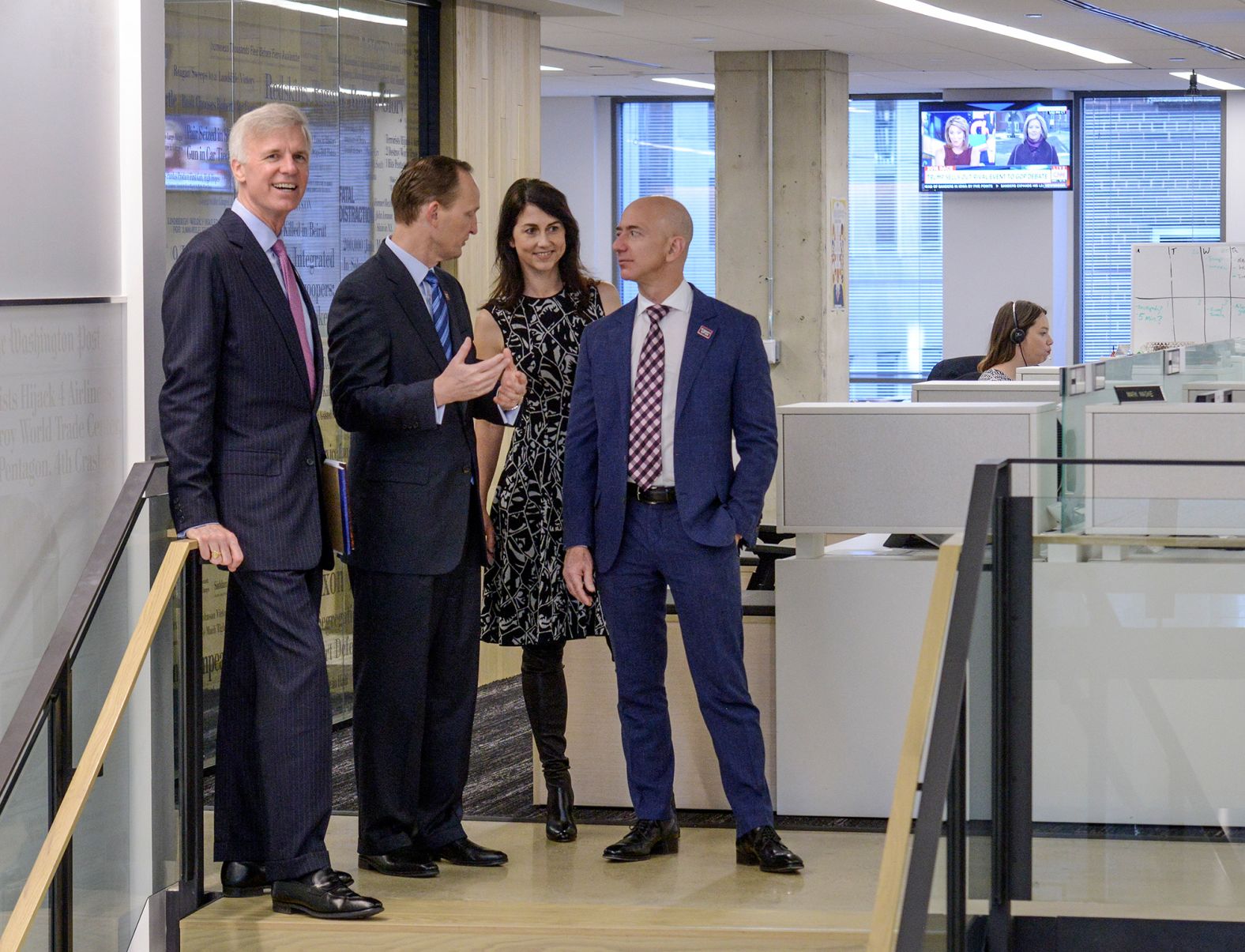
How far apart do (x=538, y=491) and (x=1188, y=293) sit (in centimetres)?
694

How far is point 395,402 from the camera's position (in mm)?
3777

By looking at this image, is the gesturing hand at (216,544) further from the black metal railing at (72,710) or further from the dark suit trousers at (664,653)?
the dark suit trousers at (664,653)

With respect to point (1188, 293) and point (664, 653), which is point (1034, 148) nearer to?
point (1188, 293)

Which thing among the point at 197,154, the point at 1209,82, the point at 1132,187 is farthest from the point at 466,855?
the point at 1132,187

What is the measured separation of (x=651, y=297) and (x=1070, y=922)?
66.8 inches

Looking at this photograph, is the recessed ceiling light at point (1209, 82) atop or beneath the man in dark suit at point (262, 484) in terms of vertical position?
atop

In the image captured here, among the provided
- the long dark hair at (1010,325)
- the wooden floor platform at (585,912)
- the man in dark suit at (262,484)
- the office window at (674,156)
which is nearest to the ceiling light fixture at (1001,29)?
the long dark hair at (1010,325)

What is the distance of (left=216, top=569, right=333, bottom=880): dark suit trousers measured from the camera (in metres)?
3.68

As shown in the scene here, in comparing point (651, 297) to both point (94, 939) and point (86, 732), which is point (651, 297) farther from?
point (94, 939)

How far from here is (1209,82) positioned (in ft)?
44.5

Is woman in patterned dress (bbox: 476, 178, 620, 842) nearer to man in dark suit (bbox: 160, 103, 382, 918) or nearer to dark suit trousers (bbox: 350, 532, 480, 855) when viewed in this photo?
dark suit trousers (bbox: 350, 532, 480, 855)

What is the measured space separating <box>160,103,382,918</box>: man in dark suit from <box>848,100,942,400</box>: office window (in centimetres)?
1135

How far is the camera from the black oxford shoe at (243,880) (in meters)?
3.88

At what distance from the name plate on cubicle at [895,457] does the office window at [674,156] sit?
10.4 meters
